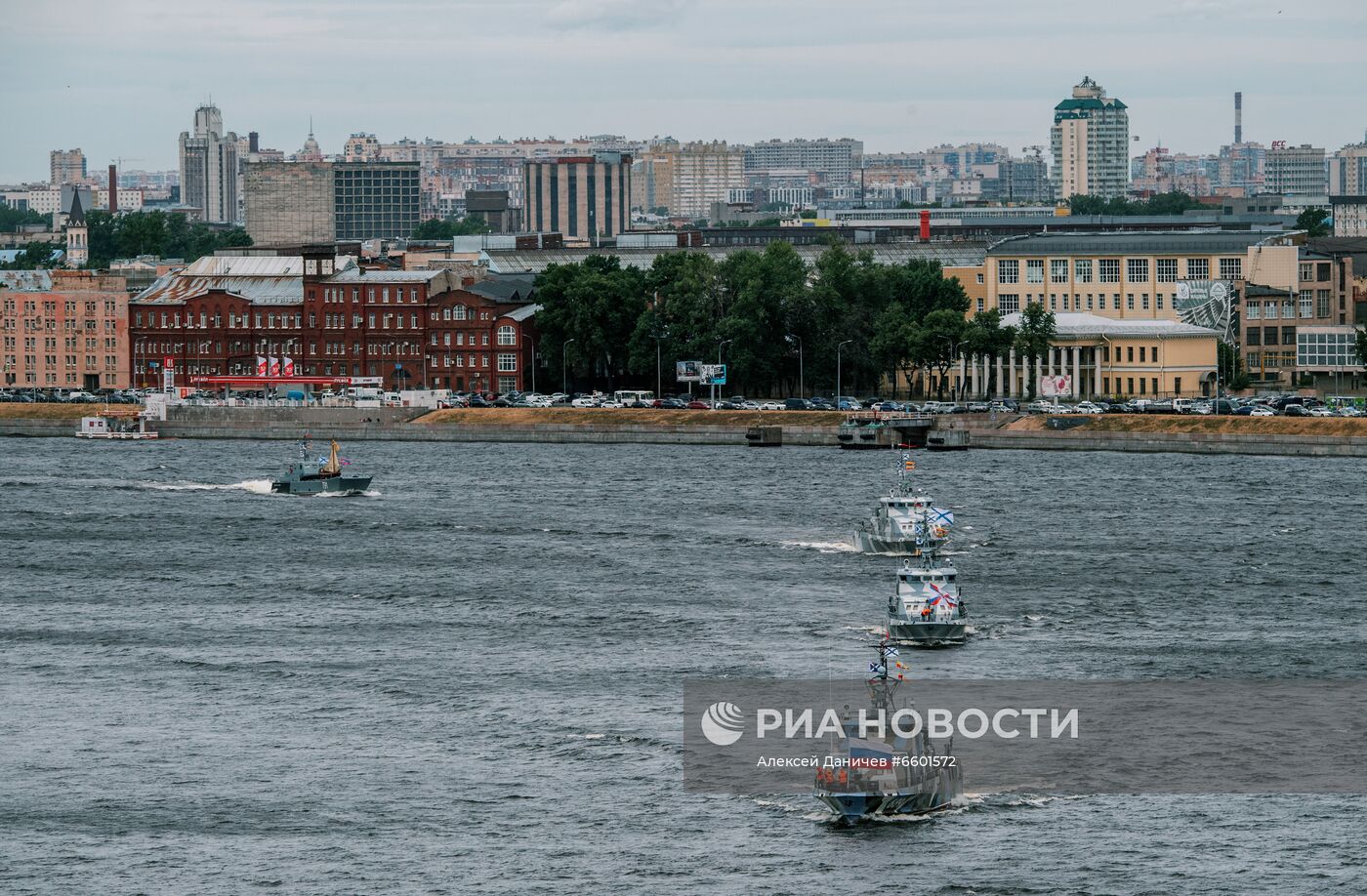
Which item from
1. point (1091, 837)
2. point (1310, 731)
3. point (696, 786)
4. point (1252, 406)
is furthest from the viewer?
point (1252, 406)

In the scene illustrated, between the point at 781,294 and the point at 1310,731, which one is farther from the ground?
the point at 781,294

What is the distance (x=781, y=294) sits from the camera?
156m

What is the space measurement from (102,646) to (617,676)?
51.4 feet

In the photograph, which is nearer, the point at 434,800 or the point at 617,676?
the point at 434,800

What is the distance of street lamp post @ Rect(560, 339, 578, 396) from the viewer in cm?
16175

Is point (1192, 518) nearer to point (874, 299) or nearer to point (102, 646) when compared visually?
point (102, 646)

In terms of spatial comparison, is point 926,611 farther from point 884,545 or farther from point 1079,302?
point 1079,302

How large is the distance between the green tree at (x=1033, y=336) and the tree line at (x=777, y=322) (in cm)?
8

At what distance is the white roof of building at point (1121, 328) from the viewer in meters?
154

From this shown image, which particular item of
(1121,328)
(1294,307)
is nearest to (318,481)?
(1121,328)

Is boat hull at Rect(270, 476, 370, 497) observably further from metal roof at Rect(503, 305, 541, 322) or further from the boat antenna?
the boat antenna

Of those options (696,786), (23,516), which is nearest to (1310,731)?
(696,786)

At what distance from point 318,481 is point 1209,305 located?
6725 cm

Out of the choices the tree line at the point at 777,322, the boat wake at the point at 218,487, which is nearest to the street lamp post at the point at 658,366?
the tree line at the point at 777,322
